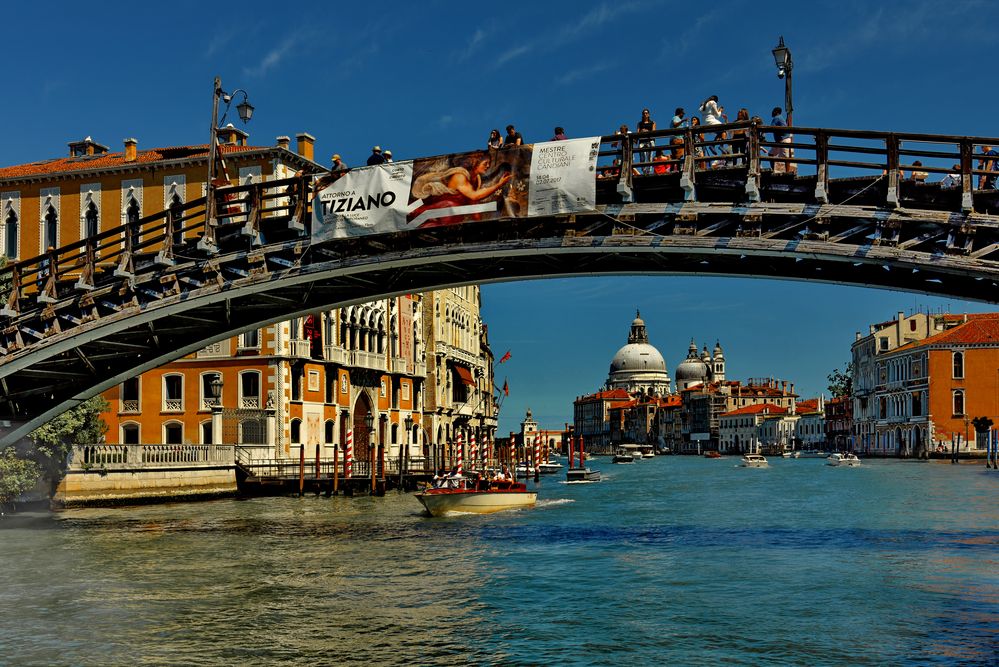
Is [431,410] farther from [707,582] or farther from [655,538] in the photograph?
[707,582]

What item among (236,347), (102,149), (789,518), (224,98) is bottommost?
(789,518)

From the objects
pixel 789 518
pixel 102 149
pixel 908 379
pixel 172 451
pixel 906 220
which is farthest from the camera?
pixel 908 379

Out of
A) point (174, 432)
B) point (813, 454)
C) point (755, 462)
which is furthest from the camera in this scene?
point (813, 454)

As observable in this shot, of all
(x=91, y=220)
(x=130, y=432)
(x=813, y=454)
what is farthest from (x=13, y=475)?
(x=813, y=454)

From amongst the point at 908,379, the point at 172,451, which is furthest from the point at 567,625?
the point at 908,379

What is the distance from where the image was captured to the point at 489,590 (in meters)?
18.4

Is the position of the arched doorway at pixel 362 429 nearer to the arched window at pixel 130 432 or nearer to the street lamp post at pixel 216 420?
the street lamp post at pixel 216 420

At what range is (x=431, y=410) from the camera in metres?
60.1

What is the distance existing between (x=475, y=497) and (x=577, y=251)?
19.3m

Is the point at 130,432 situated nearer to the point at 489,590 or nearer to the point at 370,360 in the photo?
the point at 370,360

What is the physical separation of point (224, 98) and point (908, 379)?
89651 millimetres

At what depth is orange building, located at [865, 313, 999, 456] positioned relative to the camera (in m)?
91.2

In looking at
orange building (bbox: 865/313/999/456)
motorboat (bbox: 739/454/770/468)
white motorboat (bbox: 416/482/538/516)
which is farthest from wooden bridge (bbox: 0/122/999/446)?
motorboat (bbox: 739/454/770/468)

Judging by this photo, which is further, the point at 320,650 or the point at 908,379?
the point at 908,379
